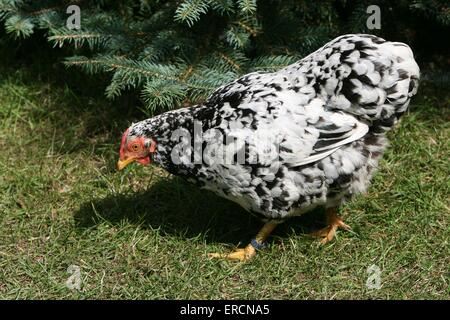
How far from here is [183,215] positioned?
382 cm

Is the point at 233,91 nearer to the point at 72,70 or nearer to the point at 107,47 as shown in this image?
the point at 107,47

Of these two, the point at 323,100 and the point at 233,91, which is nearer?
the point at 323,100

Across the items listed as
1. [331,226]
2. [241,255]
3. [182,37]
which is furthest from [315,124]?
[182,37]

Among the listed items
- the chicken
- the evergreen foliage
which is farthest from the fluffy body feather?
the evergreen foliage

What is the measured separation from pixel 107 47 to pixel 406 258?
6.61ft

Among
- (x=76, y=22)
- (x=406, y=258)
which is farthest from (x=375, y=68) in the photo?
(x=76, y=22)

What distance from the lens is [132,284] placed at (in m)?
3.39

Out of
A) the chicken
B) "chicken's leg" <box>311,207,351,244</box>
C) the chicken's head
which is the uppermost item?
the chicken

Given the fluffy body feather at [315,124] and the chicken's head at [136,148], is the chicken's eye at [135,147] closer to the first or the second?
the chicken's head at [136,148]

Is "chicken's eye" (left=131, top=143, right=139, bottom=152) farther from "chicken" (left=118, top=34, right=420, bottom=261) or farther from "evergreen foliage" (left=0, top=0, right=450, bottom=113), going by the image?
"evergreen foliage" (left=0, top=0, right=450, bottom=113)

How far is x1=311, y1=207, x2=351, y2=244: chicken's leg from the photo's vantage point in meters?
3.60

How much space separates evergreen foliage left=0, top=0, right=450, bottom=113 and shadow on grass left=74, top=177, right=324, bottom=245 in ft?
1.68

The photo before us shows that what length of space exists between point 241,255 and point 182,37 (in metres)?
1.29
